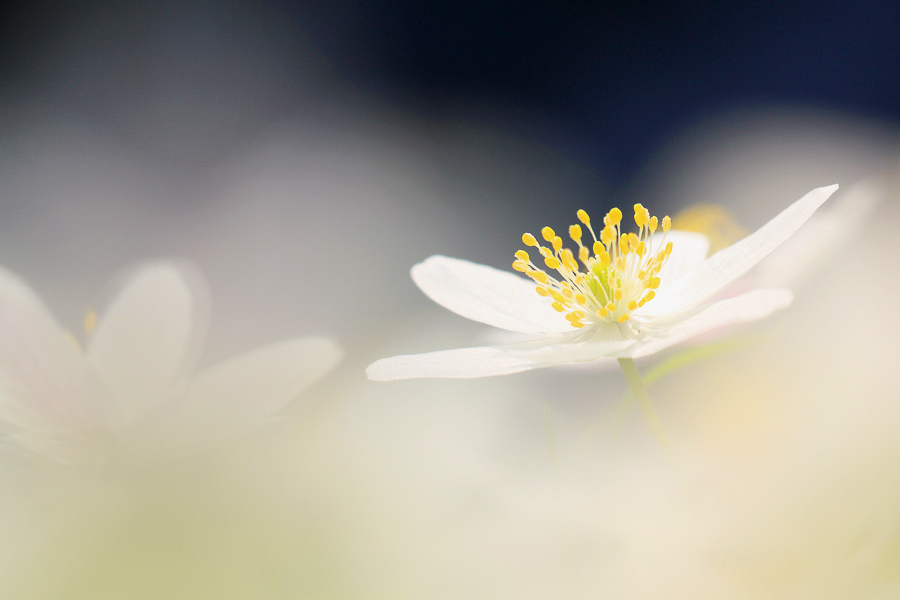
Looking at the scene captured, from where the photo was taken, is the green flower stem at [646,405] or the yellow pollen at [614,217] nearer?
the green flower stem at [646,405]

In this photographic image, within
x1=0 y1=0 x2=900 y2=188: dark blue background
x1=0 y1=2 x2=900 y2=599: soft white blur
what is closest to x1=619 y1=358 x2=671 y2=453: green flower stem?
x1=0 y1=2 x2=900 y2=599: soft white blur

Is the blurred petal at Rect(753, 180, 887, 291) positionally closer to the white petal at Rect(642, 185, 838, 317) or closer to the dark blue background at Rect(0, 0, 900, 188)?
the white petal at Rect(642, 185, 838, 317)

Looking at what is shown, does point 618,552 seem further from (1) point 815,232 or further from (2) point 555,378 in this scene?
(2) point 555,378

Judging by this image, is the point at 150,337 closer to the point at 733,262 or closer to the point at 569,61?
the point at 733,262

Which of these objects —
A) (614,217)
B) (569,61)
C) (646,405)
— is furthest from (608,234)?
(569,61)

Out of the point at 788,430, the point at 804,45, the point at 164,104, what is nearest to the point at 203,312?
the point at 788,430

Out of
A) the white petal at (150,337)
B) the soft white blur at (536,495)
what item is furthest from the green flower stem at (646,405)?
the white petal at (150,337)

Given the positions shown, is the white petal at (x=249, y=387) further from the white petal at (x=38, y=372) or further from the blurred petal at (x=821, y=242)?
the blurred petal at (x=821, y=242)
